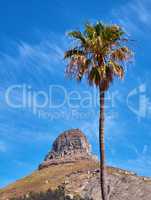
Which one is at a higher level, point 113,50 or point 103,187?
point 113,50

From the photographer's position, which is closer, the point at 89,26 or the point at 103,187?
the point at 103,187

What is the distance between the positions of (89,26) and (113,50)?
271cm

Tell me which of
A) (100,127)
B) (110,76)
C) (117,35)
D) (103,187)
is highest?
(117,35)

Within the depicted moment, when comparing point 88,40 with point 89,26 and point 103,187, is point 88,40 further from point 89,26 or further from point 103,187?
point 103,187

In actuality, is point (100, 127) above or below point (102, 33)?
below

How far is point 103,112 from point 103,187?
5785mm

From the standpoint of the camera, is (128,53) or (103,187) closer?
(103,187)

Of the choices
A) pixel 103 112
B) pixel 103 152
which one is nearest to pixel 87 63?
pixel 103 112

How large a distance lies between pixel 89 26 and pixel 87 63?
3.04m

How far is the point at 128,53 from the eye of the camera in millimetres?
47000

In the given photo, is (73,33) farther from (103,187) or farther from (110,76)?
(103,187)

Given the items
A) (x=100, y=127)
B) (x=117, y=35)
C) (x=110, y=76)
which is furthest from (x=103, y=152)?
(x=117, y=35)

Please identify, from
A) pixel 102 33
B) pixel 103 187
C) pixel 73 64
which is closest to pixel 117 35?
pixel 102 33

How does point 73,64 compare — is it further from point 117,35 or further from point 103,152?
point 103,152
